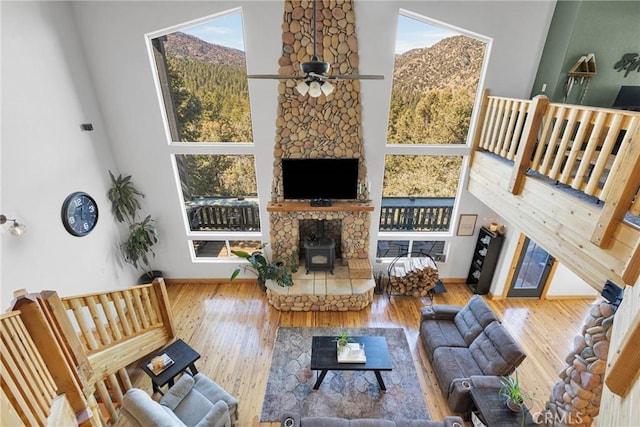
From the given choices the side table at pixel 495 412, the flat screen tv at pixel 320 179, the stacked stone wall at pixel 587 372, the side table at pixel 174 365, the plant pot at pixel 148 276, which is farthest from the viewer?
the plant pot at pixel 148 276

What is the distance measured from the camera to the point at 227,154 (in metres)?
5.05

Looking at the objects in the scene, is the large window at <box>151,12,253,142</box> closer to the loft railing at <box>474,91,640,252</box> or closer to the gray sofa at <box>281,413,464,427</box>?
the loft railing at <box>474,91,640,252</box>

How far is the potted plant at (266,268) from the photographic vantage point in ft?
17.1

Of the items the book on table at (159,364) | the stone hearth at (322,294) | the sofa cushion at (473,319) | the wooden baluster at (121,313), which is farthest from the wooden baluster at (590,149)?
the wooden baluster at (121,313)

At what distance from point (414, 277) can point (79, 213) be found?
5.39 meters

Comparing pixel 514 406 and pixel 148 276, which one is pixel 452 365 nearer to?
pixel 514 406

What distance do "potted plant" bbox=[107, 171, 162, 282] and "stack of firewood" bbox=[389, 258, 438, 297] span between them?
4.40 metres

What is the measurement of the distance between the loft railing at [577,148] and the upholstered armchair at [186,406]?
149 inches

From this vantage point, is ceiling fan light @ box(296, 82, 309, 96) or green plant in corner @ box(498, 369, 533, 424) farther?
green plant in corner @ box(498, 369, 533, 424)

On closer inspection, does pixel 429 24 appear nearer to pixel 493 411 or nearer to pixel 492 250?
pixel 492 250

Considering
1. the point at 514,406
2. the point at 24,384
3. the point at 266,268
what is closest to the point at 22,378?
the point at 24,384

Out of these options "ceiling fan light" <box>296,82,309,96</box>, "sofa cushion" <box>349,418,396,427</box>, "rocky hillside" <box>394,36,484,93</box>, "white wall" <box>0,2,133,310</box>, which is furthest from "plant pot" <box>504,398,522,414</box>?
"white wall" <box>0,2,133,310</box>

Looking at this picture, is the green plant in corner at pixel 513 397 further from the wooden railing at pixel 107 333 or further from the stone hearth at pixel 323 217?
the wooden railing at pixel 107 333

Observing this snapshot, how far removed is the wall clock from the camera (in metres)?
4.01
